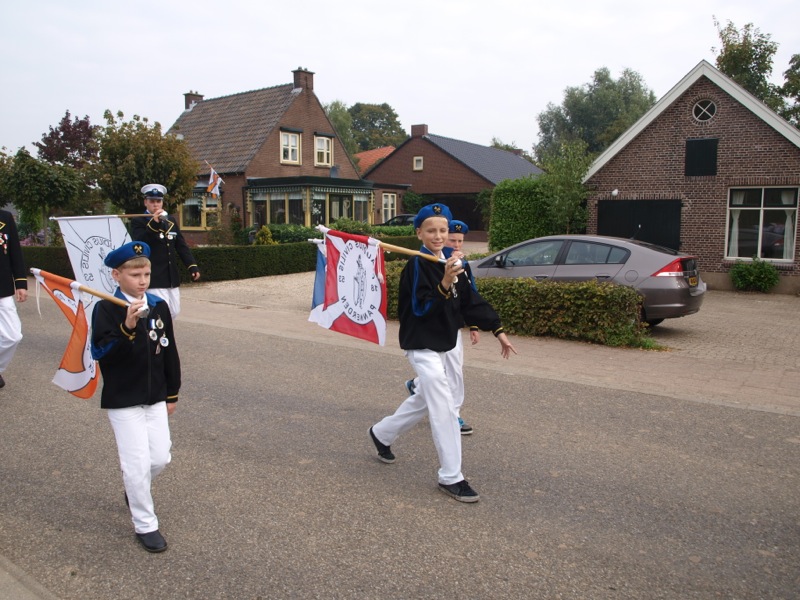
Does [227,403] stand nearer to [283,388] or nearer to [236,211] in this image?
[283,388]

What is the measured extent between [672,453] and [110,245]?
5.18m

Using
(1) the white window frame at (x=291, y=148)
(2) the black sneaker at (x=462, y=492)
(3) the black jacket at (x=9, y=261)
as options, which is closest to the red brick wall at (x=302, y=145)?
(1) the white window frame at (x=291, y=148)

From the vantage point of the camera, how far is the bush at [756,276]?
52.4ft

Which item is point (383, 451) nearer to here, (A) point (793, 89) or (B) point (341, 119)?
(A) point (793, 89)

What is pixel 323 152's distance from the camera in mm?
36438

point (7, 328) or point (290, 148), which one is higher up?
point (290, 148)

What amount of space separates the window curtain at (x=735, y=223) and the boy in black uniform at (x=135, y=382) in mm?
16420

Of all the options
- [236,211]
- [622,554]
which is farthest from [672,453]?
[236,211]

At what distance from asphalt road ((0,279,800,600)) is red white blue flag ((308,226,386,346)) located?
0.94 meters

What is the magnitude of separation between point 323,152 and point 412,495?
3373cm

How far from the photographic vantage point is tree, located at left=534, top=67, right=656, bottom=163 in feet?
204

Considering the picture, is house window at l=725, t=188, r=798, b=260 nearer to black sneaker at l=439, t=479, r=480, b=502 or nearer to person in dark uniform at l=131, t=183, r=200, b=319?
person in dark uniform at l=131, t=183, r=200, b=319

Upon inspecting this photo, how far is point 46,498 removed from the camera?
14.0 ft

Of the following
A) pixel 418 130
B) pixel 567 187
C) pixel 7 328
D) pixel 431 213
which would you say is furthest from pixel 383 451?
pixel 418 130
